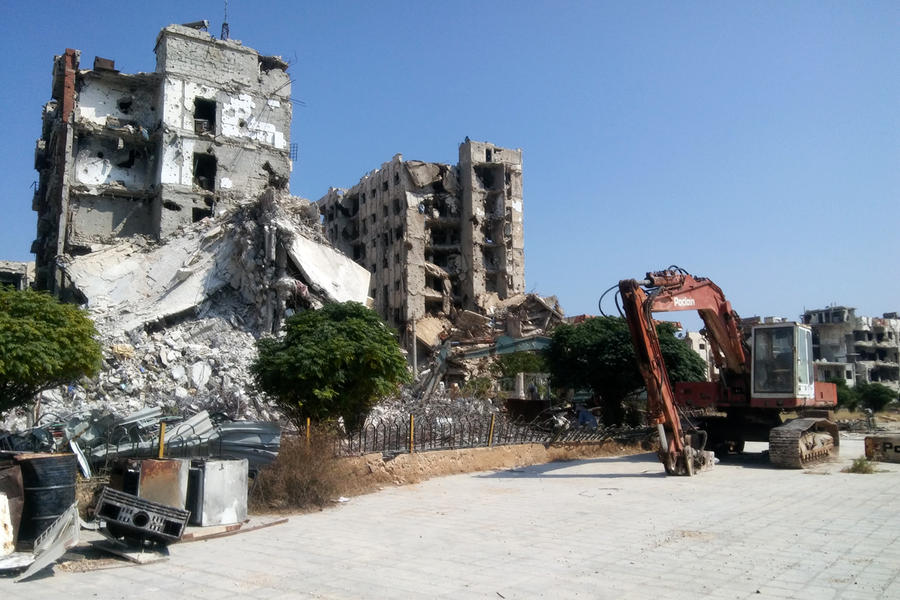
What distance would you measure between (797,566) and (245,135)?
4017cm

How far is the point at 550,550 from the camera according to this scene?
793cm

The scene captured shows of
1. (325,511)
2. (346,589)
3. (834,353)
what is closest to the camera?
(346,589)

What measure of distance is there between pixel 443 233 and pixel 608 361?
42811 millimetres

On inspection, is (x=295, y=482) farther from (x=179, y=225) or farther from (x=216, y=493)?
(x=179, y=225)

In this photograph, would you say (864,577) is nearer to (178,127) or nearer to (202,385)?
(202,385)

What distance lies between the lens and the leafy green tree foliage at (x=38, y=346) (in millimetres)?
12883

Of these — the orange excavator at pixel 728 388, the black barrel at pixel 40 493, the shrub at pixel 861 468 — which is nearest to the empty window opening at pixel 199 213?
the orange excavator at pixel 728 388

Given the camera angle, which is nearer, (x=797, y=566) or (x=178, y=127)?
(x=797, y=566)

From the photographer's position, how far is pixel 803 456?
16500 mm

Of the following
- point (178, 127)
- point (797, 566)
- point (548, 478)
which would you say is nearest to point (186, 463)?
point (797, 566)

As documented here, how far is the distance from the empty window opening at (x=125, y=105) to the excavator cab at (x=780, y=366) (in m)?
36.4

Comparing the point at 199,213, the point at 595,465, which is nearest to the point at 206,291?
the point at 199,213

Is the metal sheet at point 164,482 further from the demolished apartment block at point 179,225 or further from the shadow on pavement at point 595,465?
the demolished apartment block at point 179,225

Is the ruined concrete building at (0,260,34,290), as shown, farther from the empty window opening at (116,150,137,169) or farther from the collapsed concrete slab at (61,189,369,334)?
the collapsed concrete slab at (61,189,369,334)
